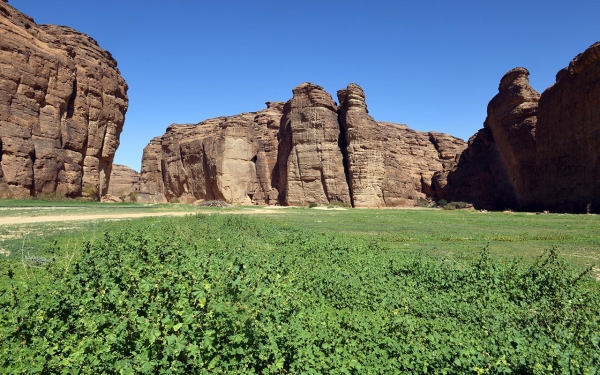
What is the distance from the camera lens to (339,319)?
698 centimetres

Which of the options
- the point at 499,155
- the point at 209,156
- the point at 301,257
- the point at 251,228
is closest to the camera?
the point at 301,257

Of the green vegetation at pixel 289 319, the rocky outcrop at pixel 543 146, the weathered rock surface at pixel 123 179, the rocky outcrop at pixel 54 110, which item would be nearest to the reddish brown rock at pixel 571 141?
the rocky outcrop at pixel 543 146

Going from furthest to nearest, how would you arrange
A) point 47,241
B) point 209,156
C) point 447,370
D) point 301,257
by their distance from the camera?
point 209,156
point 47,241
point 301,257
point 447,370

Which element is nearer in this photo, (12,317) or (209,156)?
(12,317)

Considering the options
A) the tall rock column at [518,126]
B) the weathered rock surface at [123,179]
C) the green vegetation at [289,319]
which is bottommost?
the green vegetation at [289,319]

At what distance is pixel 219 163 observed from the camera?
74000mm

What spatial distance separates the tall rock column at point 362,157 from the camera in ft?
218

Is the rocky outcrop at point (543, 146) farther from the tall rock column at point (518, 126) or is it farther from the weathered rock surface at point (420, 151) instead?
the weathered rock surface at point (420, 151)

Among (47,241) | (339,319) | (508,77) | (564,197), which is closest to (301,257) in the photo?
(339,319)

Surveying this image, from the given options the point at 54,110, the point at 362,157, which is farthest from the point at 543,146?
the point at 54,110

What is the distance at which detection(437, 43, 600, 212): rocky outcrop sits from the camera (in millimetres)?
42656

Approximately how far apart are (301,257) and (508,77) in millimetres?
64307

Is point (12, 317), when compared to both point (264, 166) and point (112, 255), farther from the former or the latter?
point (264, 166)

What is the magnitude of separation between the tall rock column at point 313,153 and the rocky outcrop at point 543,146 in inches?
1092
